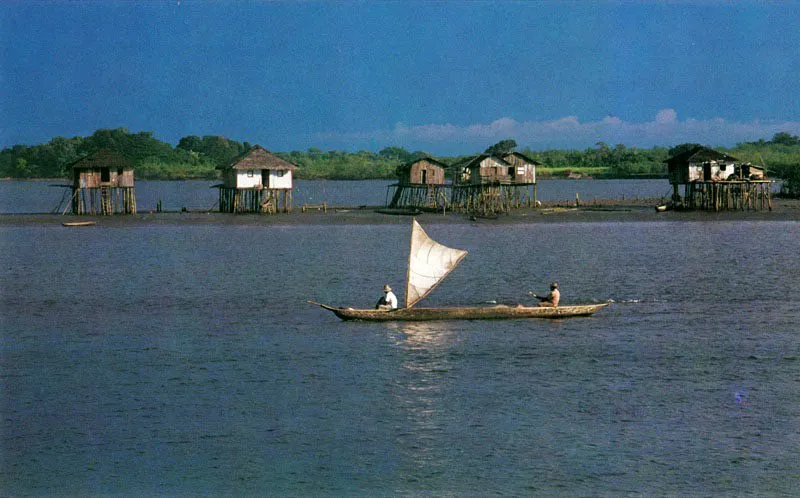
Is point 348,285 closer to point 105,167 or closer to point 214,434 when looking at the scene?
point 214,434

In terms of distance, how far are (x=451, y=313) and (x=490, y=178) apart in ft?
193

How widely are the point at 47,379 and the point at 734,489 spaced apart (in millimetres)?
18554

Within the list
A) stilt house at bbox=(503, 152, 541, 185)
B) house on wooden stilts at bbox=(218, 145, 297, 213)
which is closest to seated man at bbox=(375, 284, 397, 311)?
house on wooden stilts at bbox=(218, 145, 297, 213)

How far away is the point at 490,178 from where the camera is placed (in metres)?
95.4

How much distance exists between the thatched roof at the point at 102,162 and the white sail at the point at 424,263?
5536 centimetres

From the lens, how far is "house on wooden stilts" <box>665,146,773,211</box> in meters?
93.2

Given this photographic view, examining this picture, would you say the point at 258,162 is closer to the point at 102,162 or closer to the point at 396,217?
the point at 102,162

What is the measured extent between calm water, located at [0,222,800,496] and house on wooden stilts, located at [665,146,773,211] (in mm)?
40634

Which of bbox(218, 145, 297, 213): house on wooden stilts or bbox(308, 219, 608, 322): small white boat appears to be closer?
bbox(308, 219, 608, 322): small white boat

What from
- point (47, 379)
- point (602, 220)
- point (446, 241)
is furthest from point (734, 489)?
point (602, 220)

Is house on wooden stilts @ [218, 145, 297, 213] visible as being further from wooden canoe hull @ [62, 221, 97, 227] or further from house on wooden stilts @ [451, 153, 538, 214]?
house on wooden stilts @ [451, 153, 538, 214]

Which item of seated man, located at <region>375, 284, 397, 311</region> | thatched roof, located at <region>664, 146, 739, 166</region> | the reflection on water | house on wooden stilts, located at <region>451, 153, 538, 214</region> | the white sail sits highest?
thatched roof, located at <region>664, 146, 739, 166</region>

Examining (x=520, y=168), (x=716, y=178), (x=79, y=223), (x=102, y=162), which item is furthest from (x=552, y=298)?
(x=520, y=168)

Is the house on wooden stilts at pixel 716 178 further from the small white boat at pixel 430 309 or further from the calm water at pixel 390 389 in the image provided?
the small white boat at pixel 430 309
